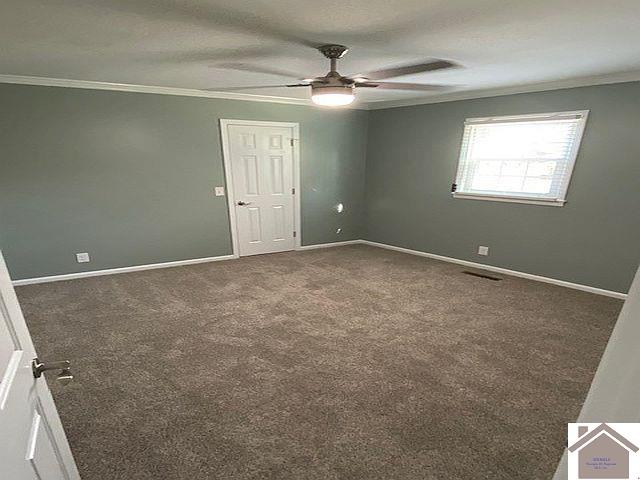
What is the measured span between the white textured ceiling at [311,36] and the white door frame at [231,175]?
133 centimetres

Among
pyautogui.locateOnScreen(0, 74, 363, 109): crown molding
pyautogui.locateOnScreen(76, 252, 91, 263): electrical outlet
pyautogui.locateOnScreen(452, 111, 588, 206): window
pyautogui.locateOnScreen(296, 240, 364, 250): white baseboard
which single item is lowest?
pyautogui.locateOnScreen(296, 240, 364, 250): white baseboard

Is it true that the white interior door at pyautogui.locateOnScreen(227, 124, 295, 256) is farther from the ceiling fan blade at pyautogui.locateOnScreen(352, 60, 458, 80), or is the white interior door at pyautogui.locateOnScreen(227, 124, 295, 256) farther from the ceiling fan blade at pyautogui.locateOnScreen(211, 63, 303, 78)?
the ceiling fan blade at pyautogui.locateOnScreen(352, 60, 458, 80)

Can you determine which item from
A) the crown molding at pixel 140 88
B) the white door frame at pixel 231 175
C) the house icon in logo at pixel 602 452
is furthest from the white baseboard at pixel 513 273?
the house icon in logo at pixel 602 452

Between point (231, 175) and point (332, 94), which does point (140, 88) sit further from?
point (332, 94)

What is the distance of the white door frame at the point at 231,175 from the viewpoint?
4.30 meters

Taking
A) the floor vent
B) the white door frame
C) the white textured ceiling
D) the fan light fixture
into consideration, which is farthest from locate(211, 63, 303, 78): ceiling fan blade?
the floor vent

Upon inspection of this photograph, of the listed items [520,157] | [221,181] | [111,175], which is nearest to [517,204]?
[520,157]

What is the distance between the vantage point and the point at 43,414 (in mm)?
956

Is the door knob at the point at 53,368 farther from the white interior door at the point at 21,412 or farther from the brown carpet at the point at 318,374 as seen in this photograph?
the brown carpet at the point at 318,374

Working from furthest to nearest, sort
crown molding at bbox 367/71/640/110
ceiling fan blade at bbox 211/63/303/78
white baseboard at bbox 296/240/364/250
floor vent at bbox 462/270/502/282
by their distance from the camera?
white baseboard at bbox 296/240/364/250, floor vent at bbox 462/270/502/282, crown molding at bbox 367/71/640/110, ceiling fan blade at bbox 211/63/303/78

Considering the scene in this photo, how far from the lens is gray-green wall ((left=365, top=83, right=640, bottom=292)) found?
10.6 feet

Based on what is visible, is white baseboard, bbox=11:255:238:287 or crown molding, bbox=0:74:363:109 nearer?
crown molding, bbox=0:74:363:109

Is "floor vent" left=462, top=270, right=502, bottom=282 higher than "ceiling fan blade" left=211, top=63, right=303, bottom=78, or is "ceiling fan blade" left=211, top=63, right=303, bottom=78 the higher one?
"ceiling fan blade" left=211, top=63, right=303, bottom=78

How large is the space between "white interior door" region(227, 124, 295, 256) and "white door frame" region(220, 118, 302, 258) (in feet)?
0.12
